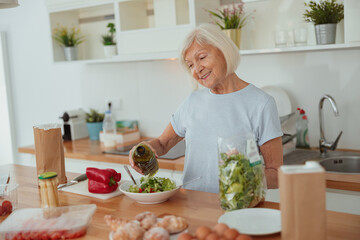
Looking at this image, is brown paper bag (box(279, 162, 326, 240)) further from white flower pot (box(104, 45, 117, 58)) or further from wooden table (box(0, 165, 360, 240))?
white flower pot (box(104, 45, 117, 58))

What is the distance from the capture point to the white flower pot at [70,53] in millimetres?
3645

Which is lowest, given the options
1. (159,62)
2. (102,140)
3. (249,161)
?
(102,140)

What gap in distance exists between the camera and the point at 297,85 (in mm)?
2908

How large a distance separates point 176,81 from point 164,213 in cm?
209

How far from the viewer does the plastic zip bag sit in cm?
134

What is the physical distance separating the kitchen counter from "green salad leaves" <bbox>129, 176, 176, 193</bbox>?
3.19 feet

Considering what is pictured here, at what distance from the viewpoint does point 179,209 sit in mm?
1519

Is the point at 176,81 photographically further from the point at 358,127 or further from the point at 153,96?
the point at 358,127

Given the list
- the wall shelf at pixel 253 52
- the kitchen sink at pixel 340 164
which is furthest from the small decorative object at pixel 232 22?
the kitchen sink at pixel 340 164


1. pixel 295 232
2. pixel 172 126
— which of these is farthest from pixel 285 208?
pixel 172 126

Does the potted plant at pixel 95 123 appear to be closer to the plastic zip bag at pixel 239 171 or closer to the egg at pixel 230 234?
the plastic zip bag at pixel 239 171

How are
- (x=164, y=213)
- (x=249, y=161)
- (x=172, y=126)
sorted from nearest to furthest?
1. (x=249, y=161)
2. (x=164, y=213)
3. (x=172, y=126)

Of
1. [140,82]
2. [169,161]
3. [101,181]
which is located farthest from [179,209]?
[140,82]

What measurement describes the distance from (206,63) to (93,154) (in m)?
1.61
